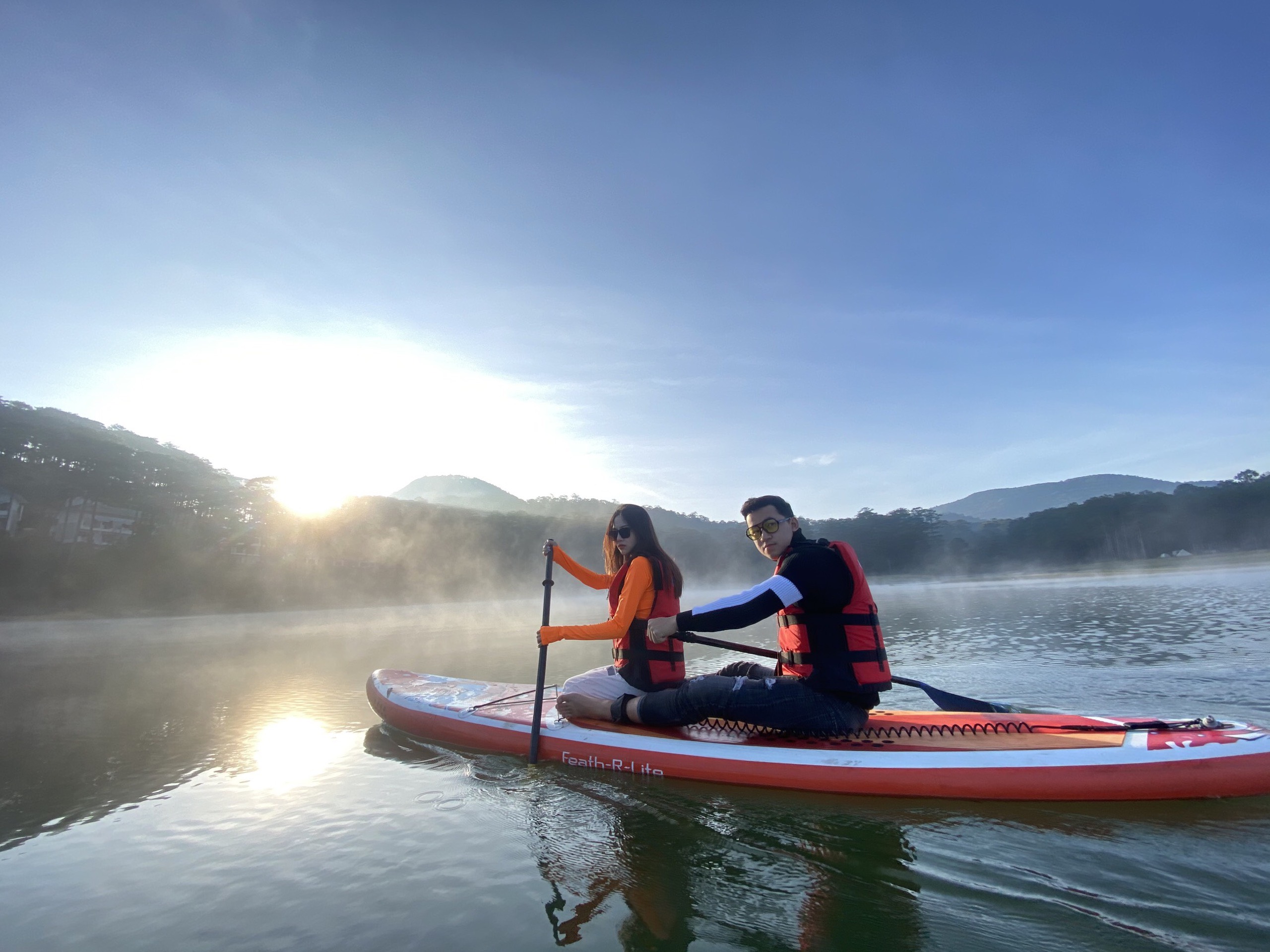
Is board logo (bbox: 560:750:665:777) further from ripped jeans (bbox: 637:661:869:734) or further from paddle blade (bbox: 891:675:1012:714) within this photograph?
paddle blade (bbox: 891:675:1012:714)

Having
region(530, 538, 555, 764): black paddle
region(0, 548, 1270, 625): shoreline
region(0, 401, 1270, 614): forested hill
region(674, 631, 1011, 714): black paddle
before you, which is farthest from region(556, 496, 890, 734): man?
region(0, 401, 1270, 614): forested hill

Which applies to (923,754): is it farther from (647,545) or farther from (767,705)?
(647,545)

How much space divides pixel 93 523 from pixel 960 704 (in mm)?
52405

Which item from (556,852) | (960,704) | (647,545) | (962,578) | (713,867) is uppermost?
(647,545)

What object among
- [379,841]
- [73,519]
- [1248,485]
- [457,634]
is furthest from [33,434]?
[1248,485]

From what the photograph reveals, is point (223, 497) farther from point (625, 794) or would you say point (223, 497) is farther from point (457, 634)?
point (625, 794)

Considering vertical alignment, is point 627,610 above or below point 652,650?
above

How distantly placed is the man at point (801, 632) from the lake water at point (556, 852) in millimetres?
647

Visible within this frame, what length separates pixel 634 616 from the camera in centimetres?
557

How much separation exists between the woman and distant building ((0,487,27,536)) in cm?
4852

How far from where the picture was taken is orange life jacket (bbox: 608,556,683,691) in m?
5.80

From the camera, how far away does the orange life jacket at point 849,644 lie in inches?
190

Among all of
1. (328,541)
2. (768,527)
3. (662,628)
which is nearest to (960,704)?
(768,527)

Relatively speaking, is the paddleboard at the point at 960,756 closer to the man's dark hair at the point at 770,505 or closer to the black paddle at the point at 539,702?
the black paddle at the point at 539,702
